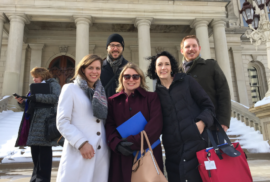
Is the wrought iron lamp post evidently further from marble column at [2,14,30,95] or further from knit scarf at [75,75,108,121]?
marble column at [2,14,30,95]

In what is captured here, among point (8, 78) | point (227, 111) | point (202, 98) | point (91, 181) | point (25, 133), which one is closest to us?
point (91, 181)

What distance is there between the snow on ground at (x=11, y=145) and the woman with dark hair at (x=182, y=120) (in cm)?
528

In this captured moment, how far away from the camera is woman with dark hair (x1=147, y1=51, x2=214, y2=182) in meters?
2.47

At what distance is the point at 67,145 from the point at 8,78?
13302 mm

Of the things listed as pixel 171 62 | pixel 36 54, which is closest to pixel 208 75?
pixel 171 62

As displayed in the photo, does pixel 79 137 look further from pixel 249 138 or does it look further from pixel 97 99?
pixel 249 138

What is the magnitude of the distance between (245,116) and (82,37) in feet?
37.0

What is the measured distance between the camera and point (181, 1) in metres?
16.3

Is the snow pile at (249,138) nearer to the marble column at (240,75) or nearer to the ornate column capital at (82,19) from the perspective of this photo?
the marble column at (240,75)

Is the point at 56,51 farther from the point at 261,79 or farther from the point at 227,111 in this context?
the point at 261,79

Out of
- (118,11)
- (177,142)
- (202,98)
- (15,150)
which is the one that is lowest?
(15,150)

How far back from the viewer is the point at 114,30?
19594mm

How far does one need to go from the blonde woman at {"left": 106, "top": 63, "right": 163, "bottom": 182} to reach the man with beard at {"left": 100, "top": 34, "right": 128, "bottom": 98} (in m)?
0.76

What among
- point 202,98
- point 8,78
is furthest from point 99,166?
point 8,78
